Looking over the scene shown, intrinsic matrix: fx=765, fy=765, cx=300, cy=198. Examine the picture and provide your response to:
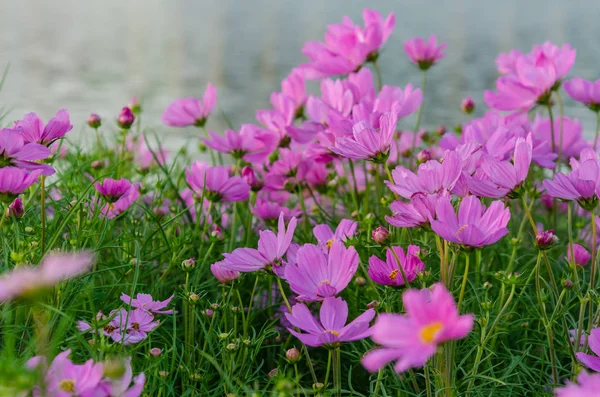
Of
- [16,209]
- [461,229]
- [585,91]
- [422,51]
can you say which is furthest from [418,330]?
[422,51]

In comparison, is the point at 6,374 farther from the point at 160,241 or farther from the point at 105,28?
the point at 105,28

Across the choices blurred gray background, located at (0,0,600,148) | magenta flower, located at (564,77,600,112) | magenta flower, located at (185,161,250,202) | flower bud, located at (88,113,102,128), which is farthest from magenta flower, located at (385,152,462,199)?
blurred gray background, located at (0,0,600,148)

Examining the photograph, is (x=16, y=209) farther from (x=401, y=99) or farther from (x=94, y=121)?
(x=401, y=99)

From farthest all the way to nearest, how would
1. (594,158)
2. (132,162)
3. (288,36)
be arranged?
(288,36) → (132,162) → (594,158)

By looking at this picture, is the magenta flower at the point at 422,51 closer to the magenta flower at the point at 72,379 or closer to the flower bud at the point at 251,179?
the flower bud at the point at 251,179

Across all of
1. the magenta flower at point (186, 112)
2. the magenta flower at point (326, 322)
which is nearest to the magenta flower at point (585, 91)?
the magenta flower at point (186, 112)

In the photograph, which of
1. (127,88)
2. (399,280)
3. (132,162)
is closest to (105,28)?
(127,88)
